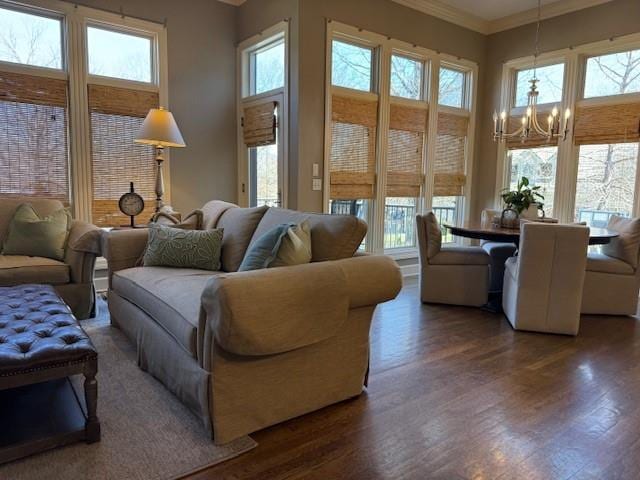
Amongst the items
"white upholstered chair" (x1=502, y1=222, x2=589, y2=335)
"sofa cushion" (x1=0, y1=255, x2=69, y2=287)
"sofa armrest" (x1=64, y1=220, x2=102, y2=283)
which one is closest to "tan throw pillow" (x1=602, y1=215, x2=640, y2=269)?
"white upholstered chair" (x1=502, y1=222, x2=589, y2=335)

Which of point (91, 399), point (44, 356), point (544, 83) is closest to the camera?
point (44, 356)

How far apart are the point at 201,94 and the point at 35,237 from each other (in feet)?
7.54

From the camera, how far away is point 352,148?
4.85m

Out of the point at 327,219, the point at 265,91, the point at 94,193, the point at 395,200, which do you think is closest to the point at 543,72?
the point at 395,200

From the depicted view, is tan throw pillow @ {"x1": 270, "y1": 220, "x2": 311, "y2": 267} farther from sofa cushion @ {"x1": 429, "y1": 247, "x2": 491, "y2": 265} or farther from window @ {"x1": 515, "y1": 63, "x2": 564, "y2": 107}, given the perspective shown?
window @ {"x1": 515, "y1": 63, "x2": 564, "y2": 107}

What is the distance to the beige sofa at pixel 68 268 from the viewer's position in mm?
3131

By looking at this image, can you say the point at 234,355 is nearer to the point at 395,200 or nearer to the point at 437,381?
the point at 437,381

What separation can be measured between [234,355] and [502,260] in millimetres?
3265

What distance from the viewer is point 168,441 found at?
1.88 m

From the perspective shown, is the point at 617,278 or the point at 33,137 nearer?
the point at 617,278

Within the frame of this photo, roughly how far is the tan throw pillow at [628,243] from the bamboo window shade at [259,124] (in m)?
3.32

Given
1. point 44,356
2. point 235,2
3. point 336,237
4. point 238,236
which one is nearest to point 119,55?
point 235,2

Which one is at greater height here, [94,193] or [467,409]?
[94,193]

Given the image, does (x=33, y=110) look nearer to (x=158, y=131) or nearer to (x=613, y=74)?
(x=158, y=131)
